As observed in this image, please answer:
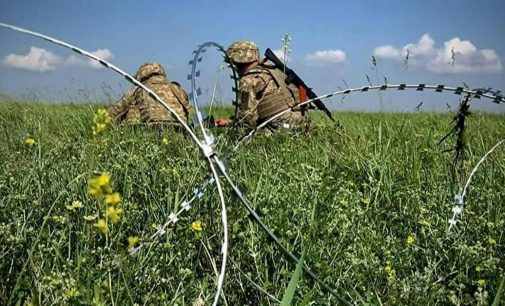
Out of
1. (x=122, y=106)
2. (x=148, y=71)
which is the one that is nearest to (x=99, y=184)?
(x=122, y=106)

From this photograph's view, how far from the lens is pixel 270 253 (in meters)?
2.94

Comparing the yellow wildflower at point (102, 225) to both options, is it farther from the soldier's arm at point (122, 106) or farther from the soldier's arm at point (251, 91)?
the soldier's arm at point (122, 106)

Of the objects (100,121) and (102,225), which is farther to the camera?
(100,121)

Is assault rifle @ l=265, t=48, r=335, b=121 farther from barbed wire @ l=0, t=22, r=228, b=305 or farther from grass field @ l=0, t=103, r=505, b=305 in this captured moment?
barbed wire @ l=0, t=22, r=228, b=305

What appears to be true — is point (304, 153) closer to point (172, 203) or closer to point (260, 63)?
point (172, 203)

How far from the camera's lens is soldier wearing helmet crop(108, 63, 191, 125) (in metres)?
8.64

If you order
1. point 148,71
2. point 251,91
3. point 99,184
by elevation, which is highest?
point 148,71

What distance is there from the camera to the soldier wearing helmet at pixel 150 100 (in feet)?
28.3

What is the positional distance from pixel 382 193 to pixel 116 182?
1721mm

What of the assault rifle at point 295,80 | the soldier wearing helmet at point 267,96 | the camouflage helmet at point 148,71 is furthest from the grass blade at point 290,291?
the camouflage helmet at point 148,71

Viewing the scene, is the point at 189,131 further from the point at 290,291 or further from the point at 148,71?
the point at 148,71

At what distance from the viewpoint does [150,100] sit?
865 centimetres

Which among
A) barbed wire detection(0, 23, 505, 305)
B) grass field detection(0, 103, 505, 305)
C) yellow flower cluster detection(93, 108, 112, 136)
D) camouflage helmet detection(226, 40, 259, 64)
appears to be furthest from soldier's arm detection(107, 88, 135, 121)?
yellow flower cluster detection(93, 108, 112, 136)

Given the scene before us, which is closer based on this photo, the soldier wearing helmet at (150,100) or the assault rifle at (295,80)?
the soldier wearing helmet at (150,100)
